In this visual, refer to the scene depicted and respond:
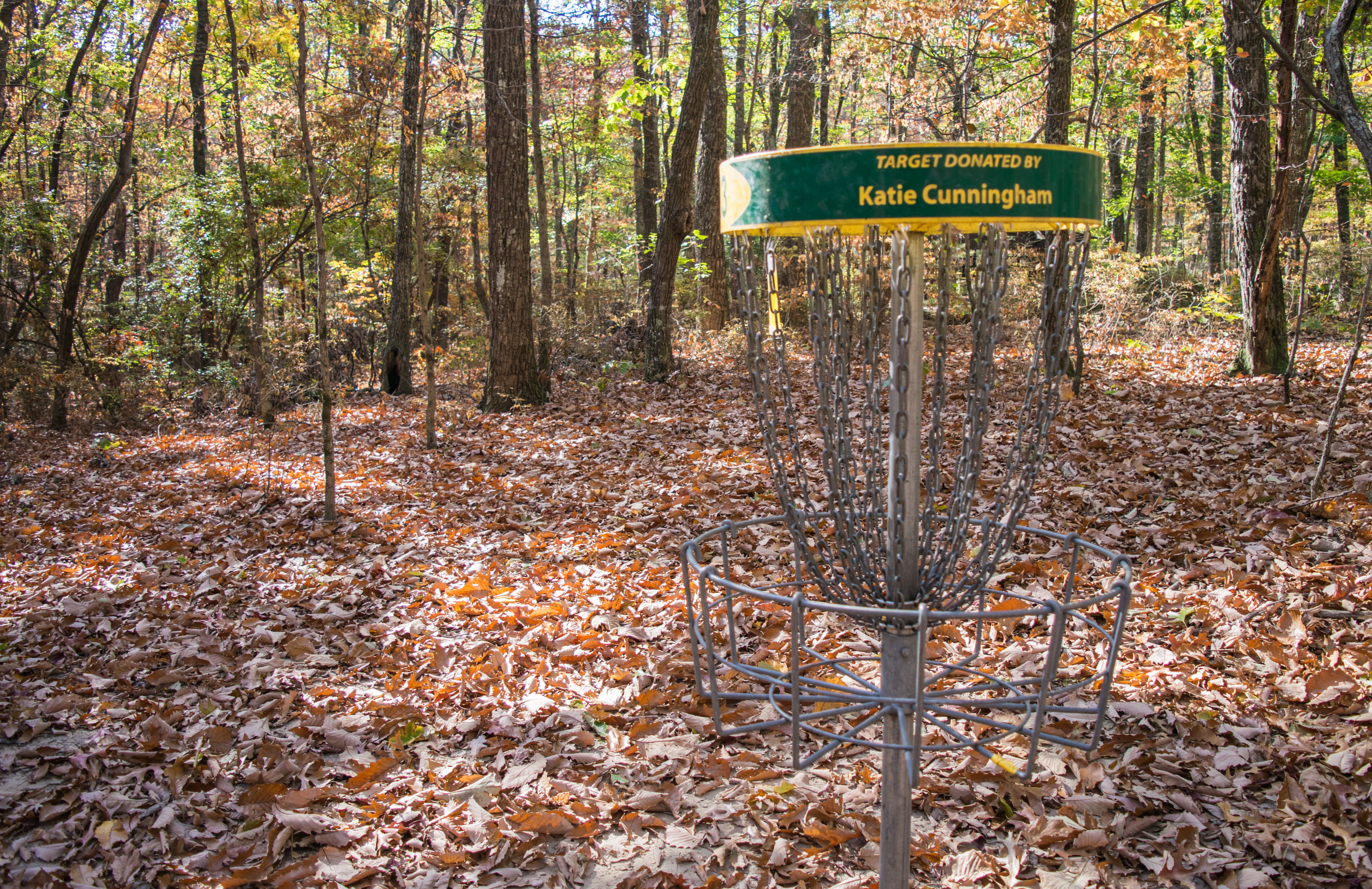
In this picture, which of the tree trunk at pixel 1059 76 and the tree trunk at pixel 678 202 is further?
the tree trunk at pixel 678 202

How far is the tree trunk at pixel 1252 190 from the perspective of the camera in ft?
26.8

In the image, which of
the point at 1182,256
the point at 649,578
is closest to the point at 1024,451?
the point at 649,578

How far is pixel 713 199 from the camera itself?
11867 millimetres

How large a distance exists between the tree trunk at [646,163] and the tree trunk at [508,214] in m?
2.59

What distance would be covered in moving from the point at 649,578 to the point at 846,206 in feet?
12.7

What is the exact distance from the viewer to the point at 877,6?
37.7ft

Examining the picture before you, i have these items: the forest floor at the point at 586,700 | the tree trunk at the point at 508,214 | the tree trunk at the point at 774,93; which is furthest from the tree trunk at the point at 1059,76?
the tree trunk at the point at 774,93

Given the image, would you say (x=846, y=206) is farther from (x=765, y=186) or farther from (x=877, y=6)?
(x=877, y=6)

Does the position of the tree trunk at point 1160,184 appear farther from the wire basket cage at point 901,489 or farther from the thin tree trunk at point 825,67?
the wire basket cage at point 901,489

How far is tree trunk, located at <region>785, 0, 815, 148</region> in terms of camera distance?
13.8 meters

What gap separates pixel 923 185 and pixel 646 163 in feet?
48.9

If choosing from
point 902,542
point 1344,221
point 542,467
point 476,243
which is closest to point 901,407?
point 902,542

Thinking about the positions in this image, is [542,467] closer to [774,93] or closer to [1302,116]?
[1302,116]

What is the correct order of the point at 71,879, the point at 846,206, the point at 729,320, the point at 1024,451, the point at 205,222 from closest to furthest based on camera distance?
the point at 846,206 → the point at 1024,451 → the point at 71,879 → the point at 205,222 → the point at 729,320
